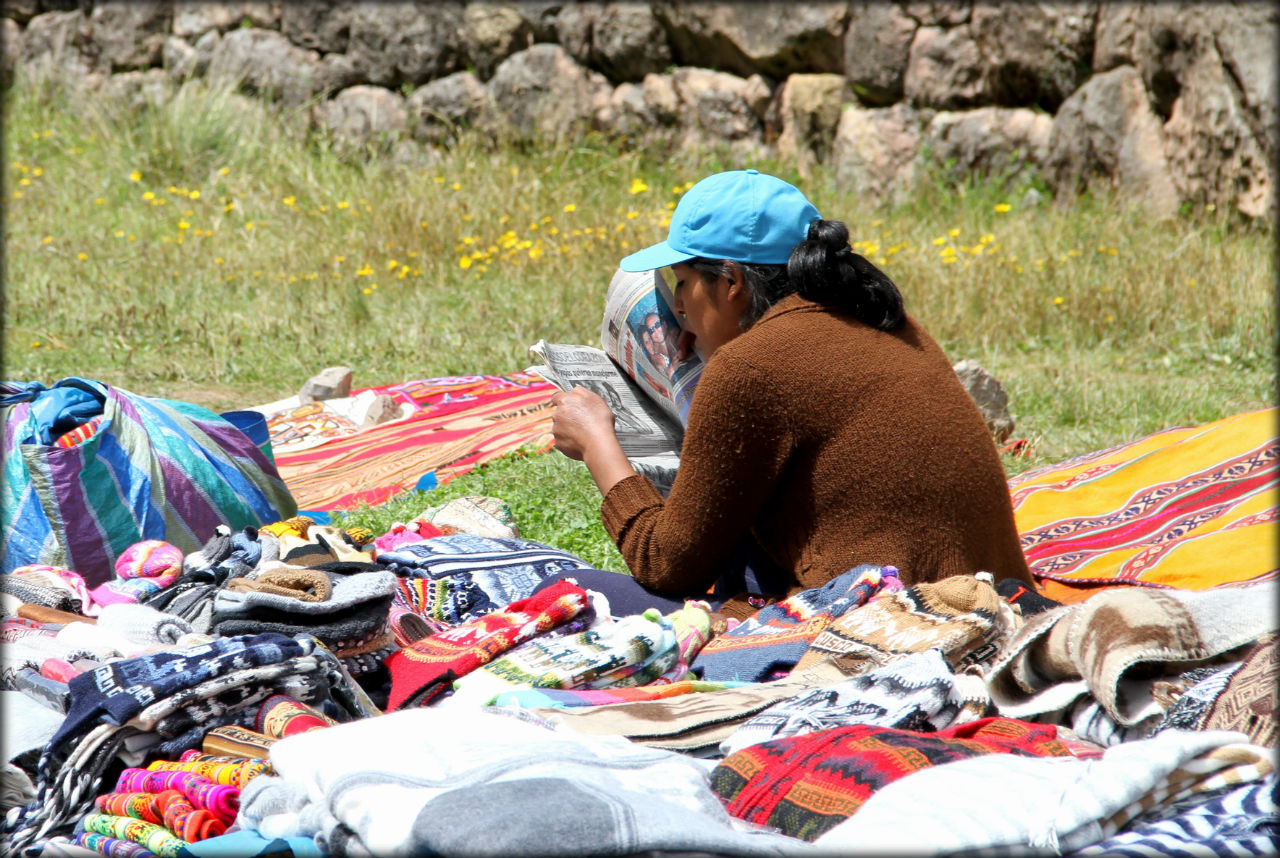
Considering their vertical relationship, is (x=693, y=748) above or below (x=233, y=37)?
below

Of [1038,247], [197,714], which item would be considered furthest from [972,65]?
[197,714]

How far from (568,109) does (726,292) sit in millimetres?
7245

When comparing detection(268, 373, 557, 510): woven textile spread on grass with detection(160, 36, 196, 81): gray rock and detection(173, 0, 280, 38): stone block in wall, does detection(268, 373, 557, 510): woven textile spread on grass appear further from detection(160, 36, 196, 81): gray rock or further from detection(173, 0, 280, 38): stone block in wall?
detection(160, 36, 196, 81): gray rock

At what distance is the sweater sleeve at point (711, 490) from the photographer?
240 centimetres

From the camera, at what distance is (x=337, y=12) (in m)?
9.98

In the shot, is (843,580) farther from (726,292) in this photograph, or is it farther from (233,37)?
(233,37)

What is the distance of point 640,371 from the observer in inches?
120

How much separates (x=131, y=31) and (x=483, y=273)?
19.7ft

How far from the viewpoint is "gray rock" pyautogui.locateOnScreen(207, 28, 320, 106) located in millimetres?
10172

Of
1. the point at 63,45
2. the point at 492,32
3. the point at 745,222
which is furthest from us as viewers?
the point at 63,45

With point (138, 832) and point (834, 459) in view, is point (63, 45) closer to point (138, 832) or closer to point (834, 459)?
point (834, 459)

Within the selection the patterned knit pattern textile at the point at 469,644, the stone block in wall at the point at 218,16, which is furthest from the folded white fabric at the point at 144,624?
the stone block in wall at the point at 218,16

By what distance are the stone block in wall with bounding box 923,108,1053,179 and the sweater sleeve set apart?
6.40m

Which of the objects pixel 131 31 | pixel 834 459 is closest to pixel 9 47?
pixel 131 31
